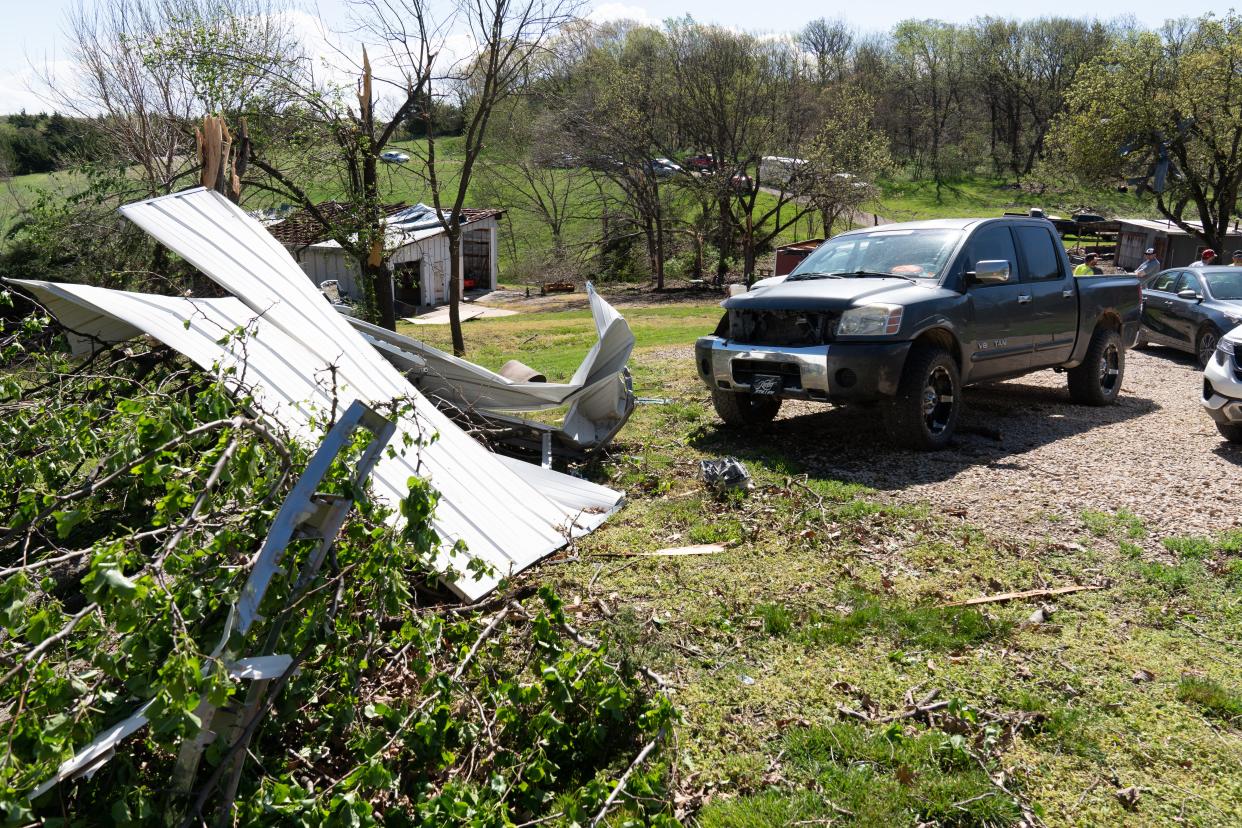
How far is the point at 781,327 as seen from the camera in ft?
27.3

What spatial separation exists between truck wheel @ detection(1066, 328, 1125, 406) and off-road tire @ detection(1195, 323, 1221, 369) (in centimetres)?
411

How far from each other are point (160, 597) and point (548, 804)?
65.8 inches

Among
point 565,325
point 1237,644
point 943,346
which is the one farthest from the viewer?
point 565,325

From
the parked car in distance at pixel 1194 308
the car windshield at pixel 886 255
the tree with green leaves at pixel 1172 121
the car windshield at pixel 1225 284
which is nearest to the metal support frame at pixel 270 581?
the car windshield at pixel 886 255

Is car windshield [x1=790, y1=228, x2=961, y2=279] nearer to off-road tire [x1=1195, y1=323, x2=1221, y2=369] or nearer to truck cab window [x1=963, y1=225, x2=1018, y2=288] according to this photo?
truck cab window [x1=963, y1=225, x2=1018, y2=288]

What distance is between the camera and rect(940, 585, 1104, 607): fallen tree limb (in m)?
5.12

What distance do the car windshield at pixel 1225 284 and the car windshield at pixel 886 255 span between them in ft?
26.0

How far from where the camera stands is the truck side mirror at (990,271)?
8297 millimetres

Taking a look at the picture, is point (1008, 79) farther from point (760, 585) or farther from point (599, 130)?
point (760, 585)

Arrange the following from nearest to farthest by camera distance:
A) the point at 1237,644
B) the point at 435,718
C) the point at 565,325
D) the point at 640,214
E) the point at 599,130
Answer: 1. the point at 435,718
2. the point at 1237,644
3. the point at 565,325
4. the point at 599,130
5. the point at 640,214

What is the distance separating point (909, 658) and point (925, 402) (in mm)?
3864

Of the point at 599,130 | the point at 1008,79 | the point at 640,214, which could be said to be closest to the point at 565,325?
the point at 599,130

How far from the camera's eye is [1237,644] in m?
4.58

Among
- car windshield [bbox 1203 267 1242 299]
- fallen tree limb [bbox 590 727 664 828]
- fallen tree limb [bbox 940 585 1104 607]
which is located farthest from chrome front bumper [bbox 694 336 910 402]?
car windshield [bbox 1203 267 1242 299]
